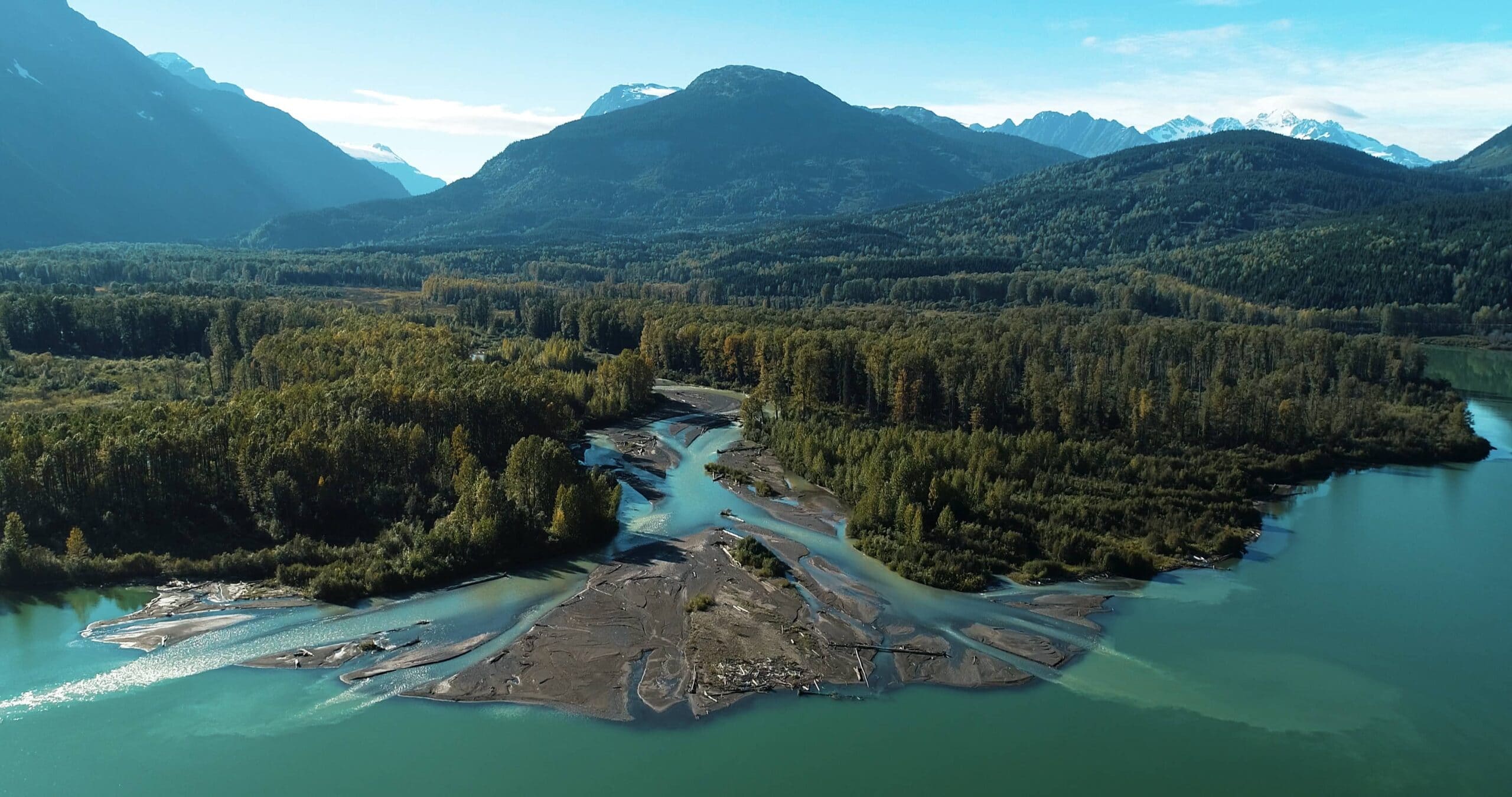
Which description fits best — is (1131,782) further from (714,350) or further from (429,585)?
(714,350)

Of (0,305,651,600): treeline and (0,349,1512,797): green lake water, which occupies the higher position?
(0,305,651,600): treeline

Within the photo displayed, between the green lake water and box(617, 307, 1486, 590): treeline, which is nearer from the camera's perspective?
the green lake water

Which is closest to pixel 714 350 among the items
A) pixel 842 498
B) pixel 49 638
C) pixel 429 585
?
pixel 842 498

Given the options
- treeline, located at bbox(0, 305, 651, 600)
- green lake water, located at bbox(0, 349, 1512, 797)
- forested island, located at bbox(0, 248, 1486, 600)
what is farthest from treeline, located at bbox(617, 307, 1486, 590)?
treeline, located at bbox(0, 305, 651, 600)

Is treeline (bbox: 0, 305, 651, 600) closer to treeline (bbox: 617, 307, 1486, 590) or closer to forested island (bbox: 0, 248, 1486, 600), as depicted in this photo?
forested island (bbox: 0, 248, 1486, 600)

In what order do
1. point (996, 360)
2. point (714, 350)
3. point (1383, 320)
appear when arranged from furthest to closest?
1. point (1383, 320)
2. point (714, 350)
3. point (996, 360)

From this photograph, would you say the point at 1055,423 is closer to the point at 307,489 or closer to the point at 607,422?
the point at 607,422

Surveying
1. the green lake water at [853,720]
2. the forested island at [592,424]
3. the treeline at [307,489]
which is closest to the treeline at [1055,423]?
the forested island at [592,424]
